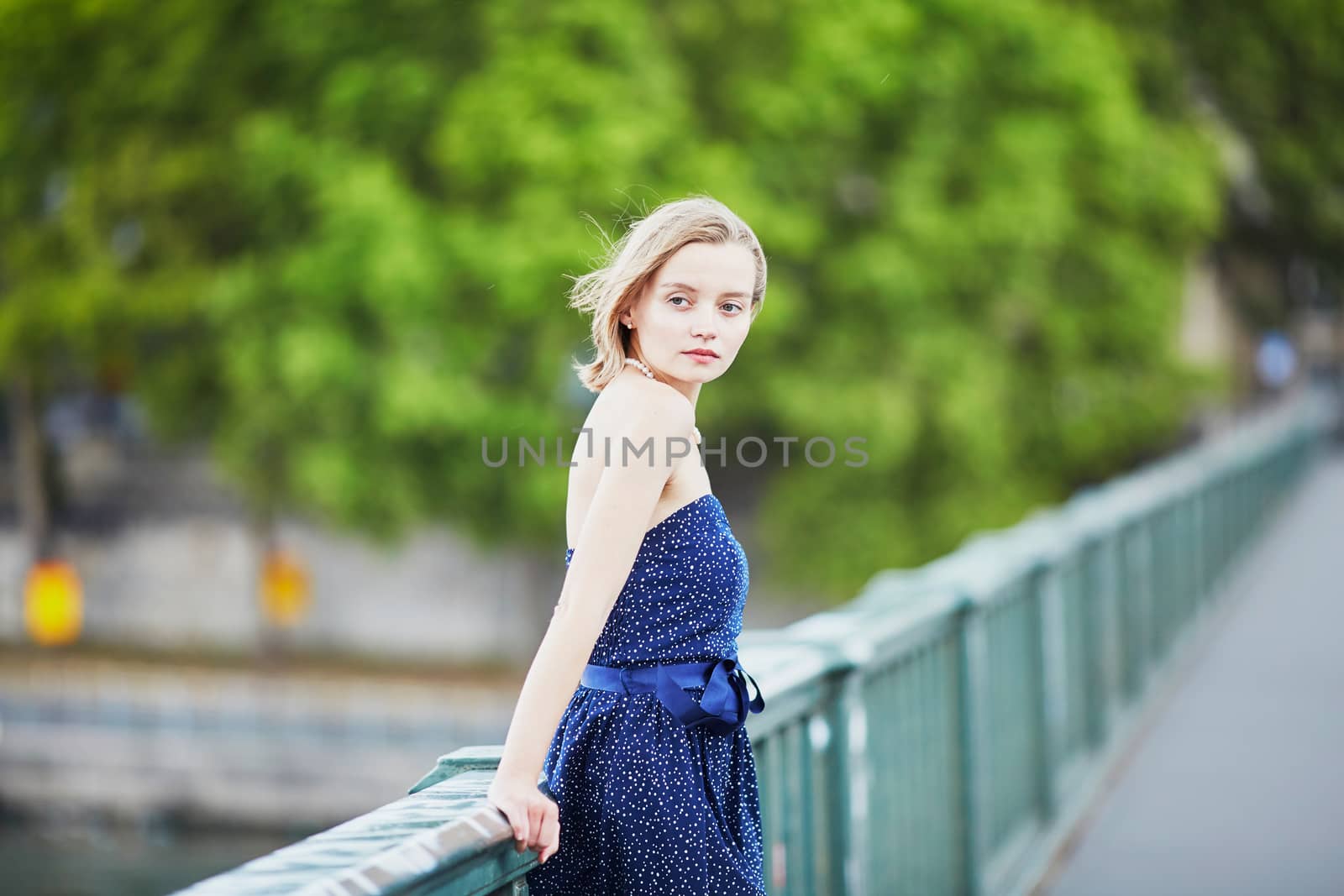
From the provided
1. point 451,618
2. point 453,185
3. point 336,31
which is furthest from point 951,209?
point 451,618

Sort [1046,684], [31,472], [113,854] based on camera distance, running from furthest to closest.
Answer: [31,472] → [113,854] → [1046,684]

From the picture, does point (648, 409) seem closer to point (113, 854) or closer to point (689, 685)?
point (689, 685)

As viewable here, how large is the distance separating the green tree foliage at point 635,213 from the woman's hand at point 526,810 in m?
17.1

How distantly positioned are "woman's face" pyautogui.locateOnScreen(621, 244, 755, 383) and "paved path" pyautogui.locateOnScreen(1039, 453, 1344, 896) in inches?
127

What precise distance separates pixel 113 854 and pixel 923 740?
20363 millimetres

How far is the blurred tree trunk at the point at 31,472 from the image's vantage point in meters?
26.7

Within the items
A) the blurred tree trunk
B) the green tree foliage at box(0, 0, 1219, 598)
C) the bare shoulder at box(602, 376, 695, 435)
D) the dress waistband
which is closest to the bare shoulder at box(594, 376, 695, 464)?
the bare shoulder at box(602, 376, 695, 435)

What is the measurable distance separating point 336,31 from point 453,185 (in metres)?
2.68

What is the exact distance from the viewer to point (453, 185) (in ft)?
68.5

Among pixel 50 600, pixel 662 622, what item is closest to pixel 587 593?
pixel 662 622

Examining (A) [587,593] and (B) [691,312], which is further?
(B) [691,312]

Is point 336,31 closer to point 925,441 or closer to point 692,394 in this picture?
point 925,441

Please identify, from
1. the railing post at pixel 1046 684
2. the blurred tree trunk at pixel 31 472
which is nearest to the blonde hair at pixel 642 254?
the railing post at pixel 1046 684

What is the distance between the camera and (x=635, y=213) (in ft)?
61.6
